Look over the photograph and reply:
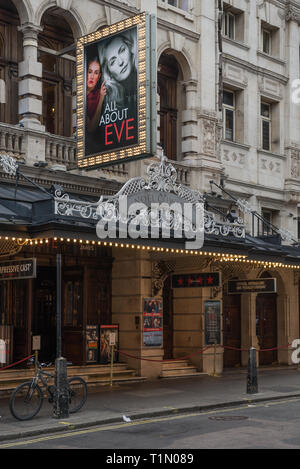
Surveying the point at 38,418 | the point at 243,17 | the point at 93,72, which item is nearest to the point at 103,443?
the point at 38,418

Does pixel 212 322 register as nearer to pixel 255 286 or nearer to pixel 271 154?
pixel 255 286

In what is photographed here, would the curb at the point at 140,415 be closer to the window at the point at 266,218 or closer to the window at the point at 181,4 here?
the window at the point at 266,218

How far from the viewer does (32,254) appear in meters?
20.4

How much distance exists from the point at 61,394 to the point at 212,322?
10049 millimetres

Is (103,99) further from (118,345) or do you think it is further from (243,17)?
(243,17)

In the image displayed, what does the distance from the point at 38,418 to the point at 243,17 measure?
18233mm

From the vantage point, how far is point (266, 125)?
28547 mm

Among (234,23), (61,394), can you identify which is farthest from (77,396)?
(234,23)

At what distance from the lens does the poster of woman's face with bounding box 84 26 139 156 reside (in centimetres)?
1809

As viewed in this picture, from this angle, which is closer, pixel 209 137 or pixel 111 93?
pixel 111 93

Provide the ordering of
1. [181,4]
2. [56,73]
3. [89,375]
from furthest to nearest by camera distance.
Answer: [181,4] < [56,73] < [89,375]

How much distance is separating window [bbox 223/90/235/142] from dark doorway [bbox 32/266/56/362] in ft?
29.3

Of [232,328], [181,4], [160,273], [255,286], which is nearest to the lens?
[255,286]

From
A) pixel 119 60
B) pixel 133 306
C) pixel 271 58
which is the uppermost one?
pixel 271 58
